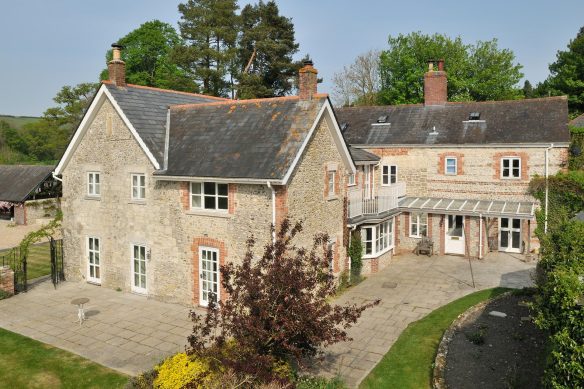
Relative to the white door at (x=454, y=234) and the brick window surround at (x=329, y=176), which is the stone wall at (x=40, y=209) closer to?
the brick window surround at (x=329, y=176)

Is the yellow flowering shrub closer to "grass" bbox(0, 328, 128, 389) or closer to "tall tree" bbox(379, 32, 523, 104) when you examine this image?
"grass" bbox(0, 328, 128, 389)

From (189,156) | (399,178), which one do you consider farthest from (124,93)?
(399,178)

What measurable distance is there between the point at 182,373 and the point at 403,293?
1232cm

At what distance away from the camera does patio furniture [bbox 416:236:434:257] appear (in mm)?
26473

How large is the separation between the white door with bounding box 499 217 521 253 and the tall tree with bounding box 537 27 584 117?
2998 cm

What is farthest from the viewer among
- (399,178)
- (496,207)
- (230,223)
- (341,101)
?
(341,101)

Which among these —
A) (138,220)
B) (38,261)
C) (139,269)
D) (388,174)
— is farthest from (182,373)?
(388,174)

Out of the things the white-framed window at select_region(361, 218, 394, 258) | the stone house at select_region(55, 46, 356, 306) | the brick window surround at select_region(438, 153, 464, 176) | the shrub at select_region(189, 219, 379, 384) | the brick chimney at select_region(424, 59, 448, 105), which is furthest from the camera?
the brick chimney at select_region(424, 59, 448, 105)

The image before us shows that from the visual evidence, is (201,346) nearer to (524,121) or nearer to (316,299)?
(316,299)

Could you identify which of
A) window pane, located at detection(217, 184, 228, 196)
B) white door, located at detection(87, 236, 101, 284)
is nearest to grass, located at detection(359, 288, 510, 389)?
window pane, located at detection(217, 184, 228, 196)

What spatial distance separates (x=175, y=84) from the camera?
47.9 m

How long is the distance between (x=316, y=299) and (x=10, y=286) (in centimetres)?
1627

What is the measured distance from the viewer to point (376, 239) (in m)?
23.4

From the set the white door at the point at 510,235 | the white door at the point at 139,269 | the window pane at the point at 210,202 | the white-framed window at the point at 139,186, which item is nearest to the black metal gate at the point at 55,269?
the white door at the point at 139,269
